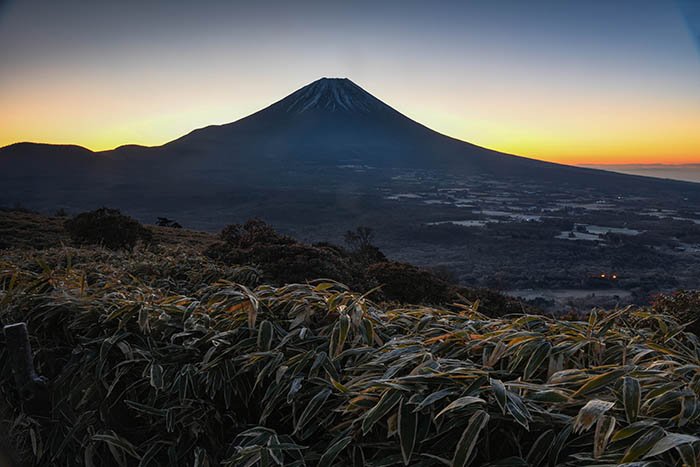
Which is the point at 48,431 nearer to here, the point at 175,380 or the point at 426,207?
the point at 175,380

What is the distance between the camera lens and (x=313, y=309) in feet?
7.16

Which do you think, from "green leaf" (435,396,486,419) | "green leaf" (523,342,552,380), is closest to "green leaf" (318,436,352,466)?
"green leaf" (435,396,486,419)

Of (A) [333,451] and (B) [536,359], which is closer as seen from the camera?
(A) [333,451]

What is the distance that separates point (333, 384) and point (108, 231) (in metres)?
9.37

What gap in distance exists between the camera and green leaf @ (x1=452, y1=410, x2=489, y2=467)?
131 centimetres

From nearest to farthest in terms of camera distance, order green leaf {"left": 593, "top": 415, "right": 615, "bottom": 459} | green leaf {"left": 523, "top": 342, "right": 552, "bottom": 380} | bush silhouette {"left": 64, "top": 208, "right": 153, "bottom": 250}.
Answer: green leaf {"left": 593, "top": 415, "right": 615, "bottom": 459} < green leaf {"left": 523, "top": 342, "right": 552, "bottom": 380} < bush silhouette {"left": 64, "top": 208, "right": 153, "bottom": 250}

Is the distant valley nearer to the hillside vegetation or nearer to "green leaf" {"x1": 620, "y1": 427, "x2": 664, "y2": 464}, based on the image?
the hillside vegetation

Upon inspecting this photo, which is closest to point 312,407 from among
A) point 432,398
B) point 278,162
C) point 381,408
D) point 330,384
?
point 330,384

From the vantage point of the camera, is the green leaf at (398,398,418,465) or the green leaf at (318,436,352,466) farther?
the green leaf at (318,436,352,466)

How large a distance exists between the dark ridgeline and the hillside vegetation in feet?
251

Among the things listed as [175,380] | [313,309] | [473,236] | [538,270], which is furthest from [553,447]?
[473,236]

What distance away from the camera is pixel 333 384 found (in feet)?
5.42

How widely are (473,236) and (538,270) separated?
20417 millimetres

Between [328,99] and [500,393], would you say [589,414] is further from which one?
[328,99]
